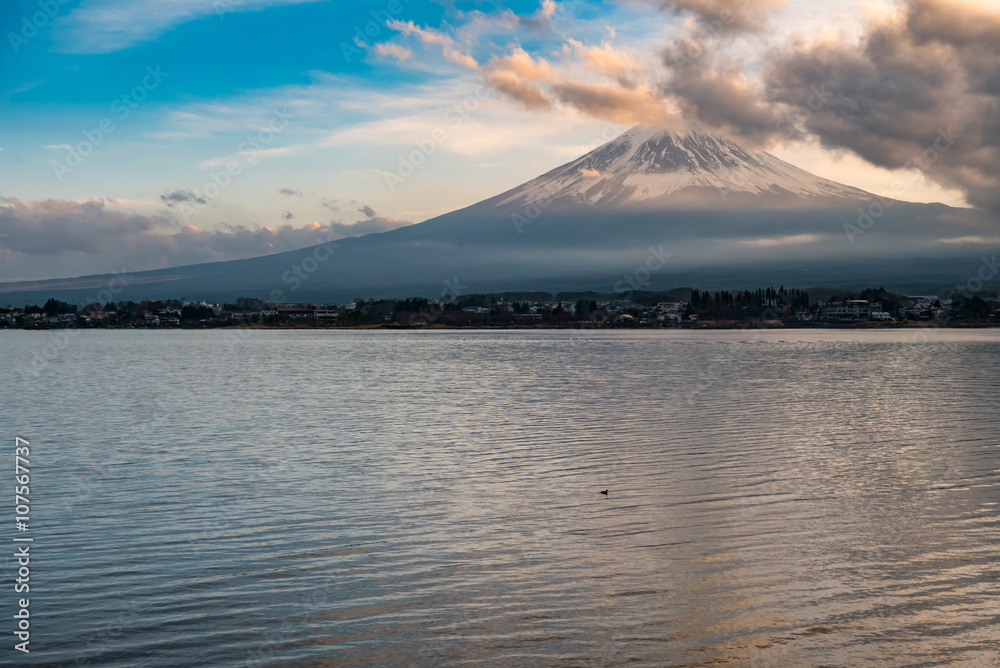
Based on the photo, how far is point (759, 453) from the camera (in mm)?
18500

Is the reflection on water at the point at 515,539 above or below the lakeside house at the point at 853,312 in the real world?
below

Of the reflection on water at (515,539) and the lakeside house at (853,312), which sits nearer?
the reflection on water at (515,539)

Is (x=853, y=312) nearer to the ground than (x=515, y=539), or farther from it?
farther from it

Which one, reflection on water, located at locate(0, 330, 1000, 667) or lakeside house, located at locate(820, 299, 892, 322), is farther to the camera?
lakeside house, located at locate(820, 299, 892, 322)

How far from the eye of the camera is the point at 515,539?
11.1m

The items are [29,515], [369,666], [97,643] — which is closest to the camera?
[369,666]

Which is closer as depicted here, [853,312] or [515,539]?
[515,539]

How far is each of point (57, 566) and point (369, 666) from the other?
491cm

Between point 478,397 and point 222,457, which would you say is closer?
point 222,457

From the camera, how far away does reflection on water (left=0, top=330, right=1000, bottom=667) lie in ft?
25.2

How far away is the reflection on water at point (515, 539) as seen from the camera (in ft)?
25.2

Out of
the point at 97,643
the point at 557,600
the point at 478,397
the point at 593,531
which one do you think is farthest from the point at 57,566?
the point at 478,397

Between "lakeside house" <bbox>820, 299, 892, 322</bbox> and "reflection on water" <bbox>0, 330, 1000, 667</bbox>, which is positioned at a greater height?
"lakeside house" <bbox>820, 299, 892, 322</bbox>

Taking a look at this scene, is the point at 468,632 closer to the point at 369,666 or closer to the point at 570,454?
the point at 369,666
